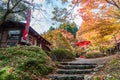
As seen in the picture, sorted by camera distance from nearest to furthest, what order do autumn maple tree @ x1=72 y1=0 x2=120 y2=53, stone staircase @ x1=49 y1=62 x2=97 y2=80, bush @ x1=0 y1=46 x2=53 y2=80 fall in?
bush @ x1=0 y1=46 x2=53 y2=80 < stone staircase @ x1=49 y1=62 x2=97 y2=80 < autumn maple tree @ x1=72 y1=0 x2=120 y2=53

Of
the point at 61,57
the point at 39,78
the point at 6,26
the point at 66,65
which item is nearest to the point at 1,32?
the point at 6,26

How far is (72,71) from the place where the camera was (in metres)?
9.61

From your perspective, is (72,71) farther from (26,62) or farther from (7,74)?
(7,74)

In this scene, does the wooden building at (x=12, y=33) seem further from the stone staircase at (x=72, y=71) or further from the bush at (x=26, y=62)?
the stone staircase at (x=72, y=71)

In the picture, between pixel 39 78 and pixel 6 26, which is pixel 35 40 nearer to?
pixel 6 26

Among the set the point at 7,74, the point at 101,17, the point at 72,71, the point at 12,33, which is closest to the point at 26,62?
the point at 7,74

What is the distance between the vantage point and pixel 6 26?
20.3 meters

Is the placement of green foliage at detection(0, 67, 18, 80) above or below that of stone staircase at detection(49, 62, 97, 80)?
above

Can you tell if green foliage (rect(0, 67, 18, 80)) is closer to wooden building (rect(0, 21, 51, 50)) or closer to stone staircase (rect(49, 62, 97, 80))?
stone staircase (rect(49, 62, 97, 80))

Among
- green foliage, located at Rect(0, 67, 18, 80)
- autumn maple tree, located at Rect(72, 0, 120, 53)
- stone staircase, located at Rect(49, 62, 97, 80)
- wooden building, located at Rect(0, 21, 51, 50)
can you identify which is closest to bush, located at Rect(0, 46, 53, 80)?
green foliage, located at Rect(0, 67, 18, 80)

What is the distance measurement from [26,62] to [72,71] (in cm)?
246

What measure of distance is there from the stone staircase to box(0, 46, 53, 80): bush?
2.01 feet

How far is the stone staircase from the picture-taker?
27.7 ft

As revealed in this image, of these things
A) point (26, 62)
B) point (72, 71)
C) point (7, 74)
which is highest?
point (26, 62)
